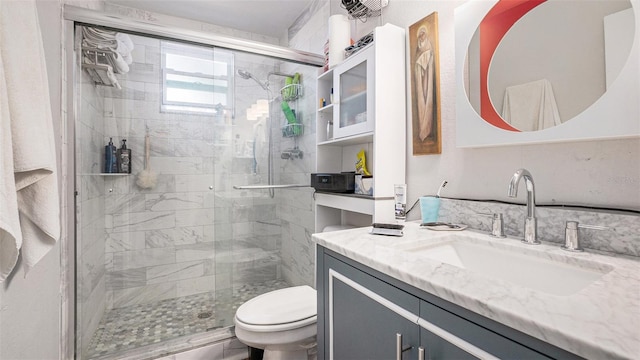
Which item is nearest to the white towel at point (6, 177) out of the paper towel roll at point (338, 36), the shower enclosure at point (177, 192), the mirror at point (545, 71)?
the shower enclosure at point (177, 192)

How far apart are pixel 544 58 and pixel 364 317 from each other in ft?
3.12

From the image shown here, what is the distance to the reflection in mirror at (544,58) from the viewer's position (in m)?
0.74

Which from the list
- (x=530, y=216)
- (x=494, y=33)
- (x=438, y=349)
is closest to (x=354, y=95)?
(x=494, y=33)

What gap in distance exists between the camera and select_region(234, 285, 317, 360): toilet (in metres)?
1.23

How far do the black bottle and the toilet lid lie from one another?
1.64 m

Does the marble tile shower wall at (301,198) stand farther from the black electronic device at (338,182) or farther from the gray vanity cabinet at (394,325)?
the gray vanity cabinet at (394,325)

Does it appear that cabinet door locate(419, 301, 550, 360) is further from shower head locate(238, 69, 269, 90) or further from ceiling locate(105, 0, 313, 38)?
ceiling locate(105, 0, 313, 38)

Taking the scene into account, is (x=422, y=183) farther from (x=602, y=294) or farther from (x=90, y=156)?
(x=90, y=156)

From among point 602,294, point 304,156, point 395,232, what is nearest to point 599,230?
point 602,294

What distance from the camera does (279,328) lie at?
123cm

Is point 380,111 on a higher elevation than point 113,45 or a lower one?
lower

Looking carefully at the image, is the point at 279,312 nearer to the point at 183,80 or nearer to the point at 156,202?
the point at 156,202

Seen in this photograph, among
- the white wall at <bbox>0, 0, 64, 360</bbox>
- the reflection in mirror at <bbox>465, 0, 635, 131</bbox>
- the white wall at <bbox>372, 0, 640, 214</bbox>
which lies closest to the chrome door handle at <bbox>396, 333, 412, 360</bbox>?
the white wall at <bbox>372, 0, 640, 214</bbox>

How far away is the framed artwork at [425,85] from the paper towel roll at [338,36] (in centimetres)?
44
